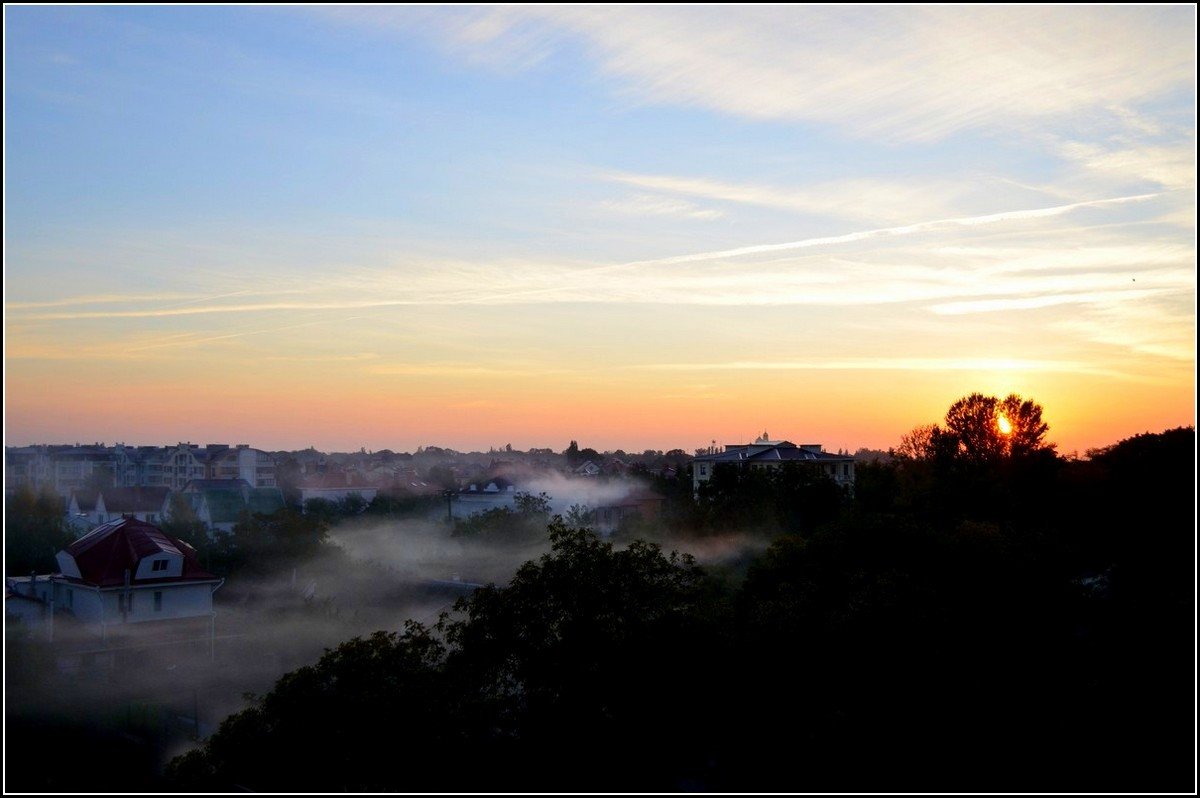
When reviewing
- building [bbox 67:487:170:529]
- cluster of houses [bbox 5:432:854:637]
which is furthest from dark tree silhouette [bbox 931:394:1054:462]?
building [bbox 67:487:170:529]

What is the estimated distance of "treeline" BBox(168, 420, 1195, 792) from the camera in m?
7.80

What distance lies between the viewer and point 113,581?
43.4 ft

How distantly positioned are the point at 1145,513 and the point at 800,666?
7.98 m

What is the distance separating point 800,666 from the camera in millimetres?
9570

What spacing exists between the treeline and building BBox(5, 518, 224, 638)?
551 centimetres

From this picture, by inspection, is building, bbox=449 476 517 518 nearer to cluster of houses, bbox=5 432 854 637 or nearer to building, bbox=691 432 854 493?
cluster of houses, bbox=5 432 854 637

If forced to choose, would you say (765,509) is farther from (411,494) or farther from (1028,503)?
(411,494)

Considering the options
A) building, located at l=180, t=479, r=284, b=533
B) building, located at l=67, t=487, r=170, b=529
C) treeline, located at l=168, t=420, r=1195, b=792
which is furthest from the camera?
building, located at l=180, t=479, r=284, b=533

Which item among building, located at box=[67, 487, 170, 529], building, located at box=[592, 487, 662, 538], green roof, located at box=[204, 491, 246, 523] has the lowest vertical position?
building, located at box=[592, 487, 662, 538]

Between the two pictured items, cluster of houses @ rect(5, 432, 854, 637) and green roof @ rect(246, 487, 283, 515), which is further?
green roof @ rect(246, 487, 283, 515)

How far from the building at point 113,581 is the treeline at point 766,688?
551cm

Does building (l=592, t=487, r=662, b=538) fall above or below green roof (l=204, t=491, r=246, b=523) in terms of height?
below

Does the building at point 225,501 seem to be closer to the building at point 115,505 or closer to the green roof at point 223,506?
the green roof at point 223,506

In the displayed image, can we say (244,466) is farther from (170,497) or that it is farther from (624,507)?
(624,507)
